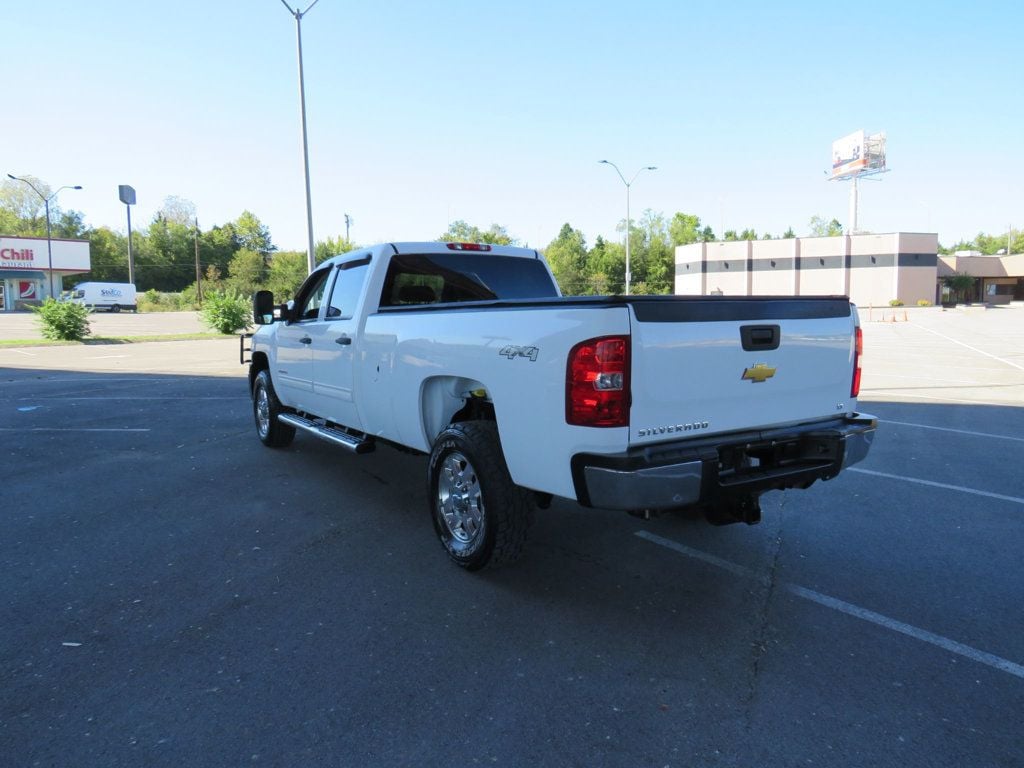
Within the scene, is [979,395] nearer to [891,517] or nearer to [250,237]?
[891,517]

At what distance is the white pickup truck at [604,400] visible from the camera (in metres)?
3.26

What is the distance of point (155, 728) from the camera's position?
270cm

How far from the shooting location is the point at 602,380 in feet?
10.6

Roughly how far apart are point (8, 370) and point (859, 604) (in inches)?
743

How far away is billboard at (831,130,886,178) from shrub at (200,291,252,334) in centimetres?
8887

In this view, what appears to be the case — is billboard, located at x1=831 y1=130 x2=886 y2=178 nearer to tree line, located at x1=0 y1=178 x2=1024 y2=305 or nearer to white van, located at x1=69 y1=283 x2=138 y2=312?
tree line, located at x1=0 y1=178 x2=1024 y2=305

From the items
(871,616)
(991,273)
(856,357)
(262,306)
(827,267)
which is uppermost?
(827,267)

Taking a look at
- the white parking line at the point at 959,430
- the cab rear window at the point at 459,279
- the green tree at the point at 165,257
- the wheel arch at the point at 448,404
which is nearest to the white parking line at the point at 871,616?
the wheel arch at the point at 448,404

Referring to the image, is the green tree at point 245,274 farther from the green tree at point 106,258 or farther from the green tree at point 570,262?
the green tree at point 570,262

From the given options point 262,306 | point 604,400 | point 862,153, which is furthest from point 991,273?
point 604,400

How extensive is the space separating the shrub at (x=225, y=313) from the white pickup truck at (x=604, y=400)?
25.7 meters

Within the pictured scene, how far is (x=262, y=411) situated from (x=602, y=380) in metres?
5.81

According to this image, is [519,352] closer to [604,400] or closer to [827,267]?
[604,400]

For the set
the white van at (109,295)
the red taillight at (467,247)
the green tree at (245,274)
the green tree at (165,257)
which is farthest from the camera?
the green tree at (165,257)
